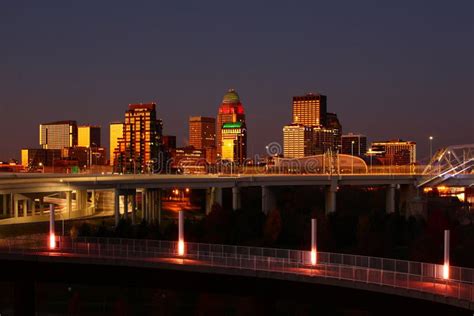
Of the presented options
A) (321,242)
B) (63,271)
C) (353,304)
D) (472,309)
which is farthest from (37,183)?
(472,309)

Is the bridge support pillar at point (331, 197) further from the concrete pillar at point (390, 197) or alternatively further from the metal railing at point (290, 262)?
the metal railing at point (290, 262)

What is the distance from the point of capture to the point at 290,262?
1480 inches

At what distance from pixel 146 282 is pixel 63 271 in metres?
5.24

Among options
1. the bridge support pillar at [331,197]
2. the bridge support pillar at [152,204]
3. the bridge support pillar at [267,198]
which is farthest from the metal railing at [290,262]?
the bridge support pillar at [331,197]

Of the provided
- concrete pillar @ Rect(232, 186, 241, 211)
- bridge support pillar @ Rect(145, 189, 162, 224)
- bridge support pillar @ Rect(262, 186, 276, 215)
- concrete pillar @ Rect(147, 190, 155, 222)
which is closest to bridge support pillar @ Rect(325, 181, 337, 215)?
bridge support pillar @ Rect(262, 186, 276, 215)

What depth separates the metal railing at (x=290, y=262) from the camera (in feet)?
107

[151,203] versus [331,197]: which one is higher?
[331,197]

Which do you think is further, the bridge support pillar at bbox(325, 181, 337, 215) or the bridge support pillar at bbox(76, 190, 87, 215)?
the bridge support pillar at bbox(325, 181, 337, 215)

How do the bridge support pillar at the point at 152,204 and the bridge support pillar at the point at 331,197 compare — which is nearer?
the bridge support pillar at the point at 152,204

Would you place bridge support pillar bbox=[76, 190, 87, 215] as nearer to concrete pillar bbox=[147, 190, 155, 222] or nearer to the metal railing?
concrete pillar bbox=[147, 190, 155, 222]

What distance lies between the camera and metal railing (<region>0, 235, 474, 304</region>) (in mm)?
32656

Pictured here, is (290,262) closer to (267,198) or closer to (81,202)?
(267,198)

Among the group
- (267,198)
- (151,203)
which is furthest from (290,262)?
(267,198)

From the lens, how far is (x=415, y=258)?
196ft
